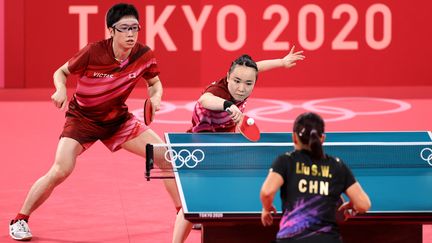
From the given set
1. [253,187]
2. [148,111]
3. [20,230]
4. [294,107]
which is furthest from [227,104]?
[294,107]

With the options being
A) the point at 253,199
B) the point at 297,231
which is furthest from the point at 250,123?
the point at 297,231

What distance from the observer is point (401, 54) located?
49.4 ft

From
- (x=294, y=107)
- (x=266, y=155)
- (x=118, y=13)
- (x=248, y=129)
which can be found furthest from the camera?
(x=294, y=107)

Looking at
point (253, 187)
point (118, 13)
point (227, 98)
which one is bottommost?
point (253, 187)

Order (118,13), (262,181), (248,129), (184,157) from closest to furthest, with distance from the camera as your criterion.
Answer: (262,181) → (184,157) → (248,129) → (118,13)

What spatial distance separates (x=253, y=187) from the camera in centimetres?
625

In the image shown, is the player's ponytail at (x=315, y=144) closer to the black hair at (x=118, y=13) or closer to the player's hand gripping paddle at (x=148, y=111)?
the player's hand gripping paddle at (x=148, y=111)

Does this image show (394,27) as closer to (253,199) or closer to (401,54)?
(401,54)

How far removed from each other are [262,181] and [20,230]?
7.43 ft

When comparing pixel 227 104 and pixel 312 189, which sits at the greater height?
pixel 227 104

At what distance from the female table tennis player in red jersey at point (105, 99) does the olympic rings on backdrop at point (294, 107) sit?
489 centimetres

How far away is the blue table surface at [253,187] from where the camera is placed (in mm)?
5848

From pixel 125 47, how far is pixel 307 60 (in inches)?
290

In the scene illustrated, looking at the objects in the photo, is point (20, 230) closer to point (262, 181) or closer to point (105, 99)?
point (105, 99)
